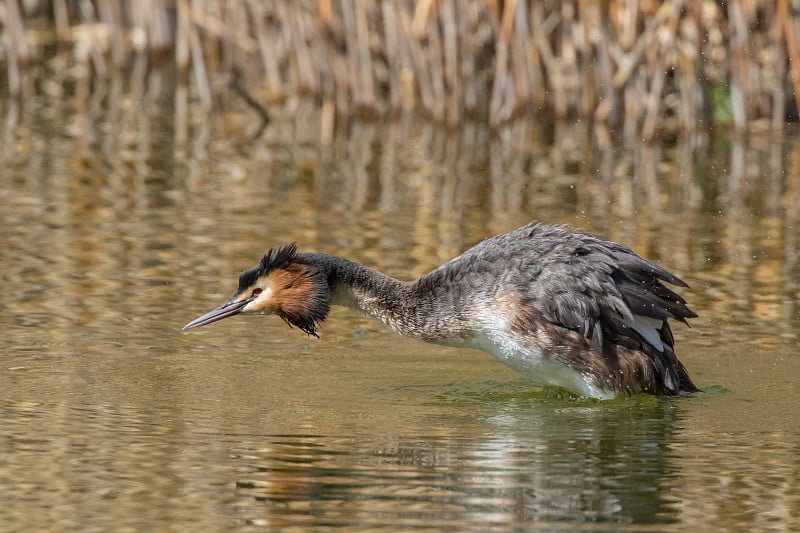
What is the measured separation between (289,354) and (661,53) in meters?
7.12

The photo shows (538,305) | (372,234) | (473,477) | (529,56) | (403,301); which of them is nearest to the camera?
(473,477)

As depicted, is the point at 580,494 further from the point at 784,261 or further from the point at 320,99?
the point at 320,99

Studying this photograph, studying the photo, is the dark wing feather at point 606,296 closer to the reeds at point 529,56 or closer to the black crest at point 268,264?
the black crest at point 268,264

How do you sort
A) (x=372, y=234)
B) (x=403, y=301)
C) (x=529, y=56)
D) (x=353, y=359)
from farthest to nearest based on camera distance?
1. (x=529, y=56)
2. (x=372, y=234)
3. (x=353, y=359)
4. (x=403, y=301)

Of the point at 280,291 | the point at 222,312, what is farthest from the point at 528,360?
the point at 222,312

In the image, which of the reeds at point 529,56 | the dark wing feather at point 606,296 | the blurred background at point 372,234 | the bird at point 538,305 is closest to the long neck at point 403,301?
A: the bird at point 538,305

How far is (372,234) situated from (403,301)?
3.25 meters

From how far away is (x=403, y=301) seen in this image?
7.69 meters

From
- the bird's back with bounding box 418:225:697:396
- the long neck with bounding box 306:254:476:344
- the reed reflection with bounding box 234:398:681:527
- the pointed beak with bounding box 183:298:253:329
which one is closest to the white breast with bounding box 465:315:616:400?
the bird's back with bounding box 418:225:697:396

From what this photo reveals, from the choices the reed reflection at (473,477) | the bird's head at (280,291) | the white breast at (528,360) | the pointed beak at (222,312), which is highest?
the bird's head at (280,291)

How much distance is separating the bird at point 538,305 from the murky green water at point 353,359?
19 centimetres

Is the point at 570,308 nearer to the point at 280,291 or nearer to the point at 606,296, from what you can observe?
the point at 606,296

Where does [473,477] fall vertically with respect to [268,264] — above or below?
below

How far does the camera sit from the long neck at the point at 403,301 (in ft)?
24.5
